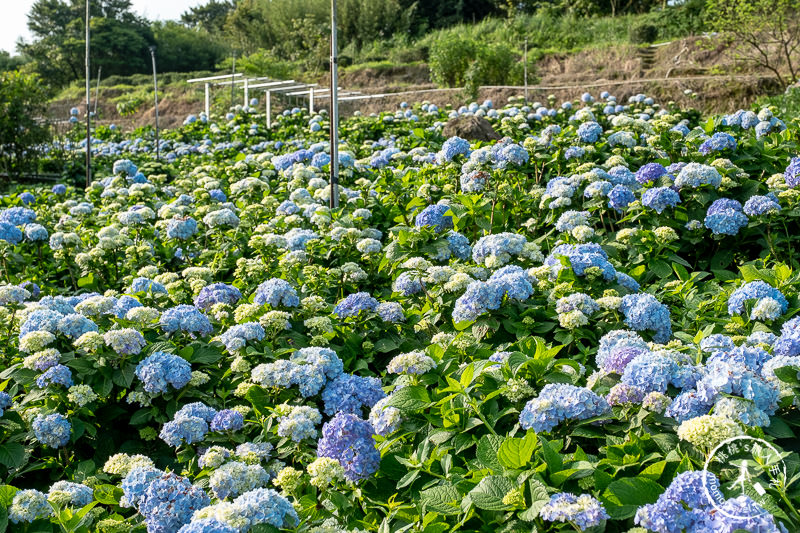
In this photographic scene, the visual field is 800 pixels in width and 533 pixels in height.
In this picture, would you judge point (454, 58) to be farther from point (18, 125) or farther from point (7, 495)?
point (7, 495)

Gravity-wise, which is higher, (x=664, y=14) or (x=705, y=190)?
(x=664, y=14)

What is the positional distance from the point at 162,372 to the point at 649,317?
6.23ft

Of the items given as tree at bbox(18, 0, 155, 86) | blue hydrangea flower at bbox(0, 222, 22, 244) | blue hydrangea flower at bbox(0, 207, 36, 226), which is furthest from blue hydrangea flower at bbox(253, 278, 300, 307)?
tree at bbox(18, 0, 155, 86)

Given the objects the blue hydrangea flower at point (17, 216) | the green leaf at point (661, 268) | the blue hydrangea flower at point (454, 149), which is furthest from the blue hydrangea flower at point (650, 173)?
the blue hydrangea flower at point (17, 216)

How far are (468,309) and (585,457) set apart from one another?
3.42 ft

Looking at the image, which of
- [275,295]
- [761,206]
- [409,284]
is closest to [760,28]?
[761,206]

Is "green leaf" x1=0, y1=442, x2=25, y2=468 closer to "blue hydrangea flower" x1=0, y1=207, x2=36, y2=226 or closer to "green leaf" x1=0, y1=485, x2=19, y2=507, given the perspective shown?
"green leaf" x1=0, y1=485, x2=19, y2=507

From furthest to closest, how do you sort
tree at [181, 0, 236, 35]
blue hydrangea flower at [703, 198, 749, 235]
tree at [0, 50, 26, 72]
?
tree at [181, 0, 236, 35] → tree at [0, 50, 26, 72] → blue hydrangea flower at [703, 198, 749, 235]

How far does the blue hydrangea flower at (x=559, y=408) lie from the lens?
200 cm

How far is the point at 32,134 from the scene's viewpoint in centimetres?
945

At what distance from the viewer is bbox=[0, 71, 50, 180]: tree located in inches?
364

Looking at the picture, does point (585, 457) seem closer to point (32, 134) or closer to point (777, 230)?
point (777, 230)

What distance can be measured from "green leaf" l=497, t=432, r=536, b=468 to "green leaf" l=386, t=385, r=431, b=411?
45cm

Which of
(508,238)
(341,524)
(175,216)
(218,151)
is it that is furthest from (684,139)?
(218,151)
